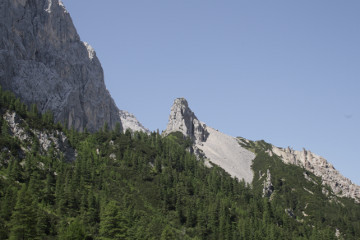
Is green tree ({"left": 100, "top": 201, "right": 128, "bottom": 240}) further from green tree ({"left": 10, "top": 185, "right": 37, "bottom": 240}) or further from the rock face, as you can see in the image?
the rock face

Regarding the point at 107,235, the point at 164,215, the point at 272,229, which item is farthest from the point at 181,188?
the point at 107,235

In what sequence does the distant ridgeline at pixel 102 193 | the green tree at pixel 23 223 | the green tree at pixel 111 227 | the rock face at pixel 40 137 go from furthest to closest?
the rock face at pixel 40 137 → the distant ridgeline at pixel 102 193 → the green tree at pixel 111 227 → the green tree at pixel 23 223

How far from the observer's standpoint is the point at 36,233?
85.1 metres

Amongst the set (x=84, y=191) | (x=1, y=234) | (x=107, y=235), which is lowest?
(x=1, y=234)

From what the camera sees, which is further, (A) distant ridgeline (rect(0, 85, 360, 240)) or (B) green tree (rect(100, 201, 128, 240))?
(A) distant ridgeline (rect(0, 85, 360, 240))

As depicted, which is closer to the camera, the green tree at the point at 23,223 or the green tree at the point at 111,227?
the green tree at the point at 23,223

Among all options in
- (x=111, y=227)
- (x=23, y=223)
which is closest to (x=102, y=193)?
(x=111, y=227)

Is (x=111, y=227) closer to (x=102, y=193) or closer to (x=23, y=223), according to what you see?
(x=23, y=223)

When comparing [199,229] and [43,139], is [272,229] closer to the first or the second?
[199,229]

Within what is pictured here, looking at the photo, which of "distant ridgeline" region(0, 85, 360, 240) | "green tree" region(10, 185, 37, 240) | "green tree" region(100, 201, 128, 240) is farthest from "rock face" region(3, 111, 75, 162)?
"green tree" region(100, 201, 128, 240)

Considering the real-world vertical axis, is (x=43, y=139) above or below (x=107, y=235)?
above

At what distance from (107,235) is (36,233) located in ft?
45.6

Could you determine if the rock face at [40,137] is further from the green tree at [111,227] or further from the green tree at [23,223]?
the green tree at [111,227]

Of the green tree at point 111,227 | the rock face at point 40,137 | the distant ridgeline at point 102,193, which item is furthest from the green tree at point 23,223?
the rock face at point 40,137
